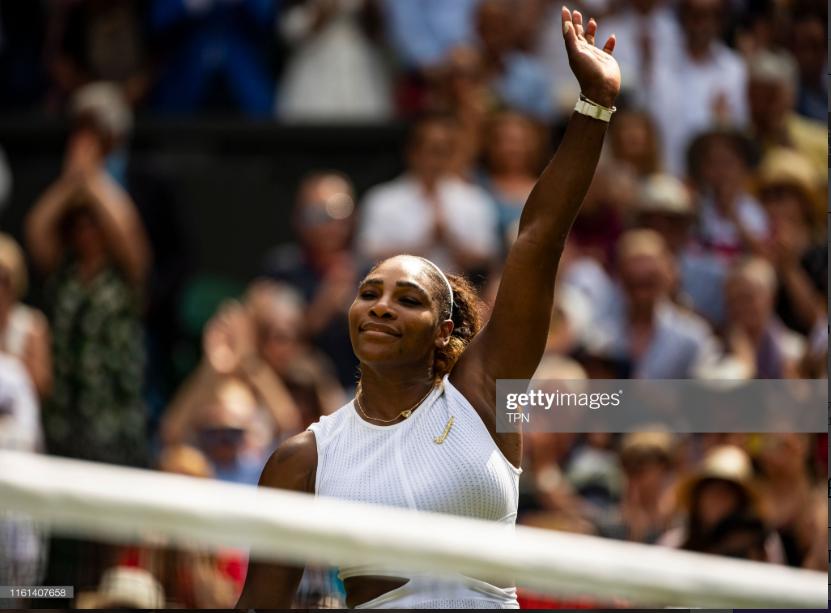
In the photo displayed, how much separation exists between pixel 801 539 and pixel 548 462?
1.26 meters

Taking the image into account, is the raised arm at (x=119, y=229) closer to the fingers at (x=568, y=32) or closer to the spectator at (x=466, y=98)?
the spectator at (x=466, y=98)

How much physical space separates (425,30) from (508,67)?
648 mm

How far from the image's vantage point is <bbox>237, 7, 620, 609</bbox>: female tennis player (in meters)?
3.15

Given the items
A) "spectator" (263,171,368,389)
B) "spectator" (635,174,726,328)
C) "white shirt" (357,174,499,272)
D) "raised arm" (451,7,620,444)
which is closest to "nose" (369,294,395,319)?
"raised arm" (451,7,620,444)

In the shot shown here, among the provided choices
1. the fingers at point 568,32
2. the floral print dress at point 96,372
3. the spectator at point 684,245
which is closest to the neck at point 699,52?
the spectator at point 684,245

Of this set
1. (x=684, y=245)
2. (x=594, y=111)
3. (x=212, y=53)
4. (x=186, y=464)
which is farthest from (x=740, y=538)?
(x=212, y=53)

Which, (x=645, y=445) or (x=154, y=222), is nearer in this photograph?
(x=645, y=445)

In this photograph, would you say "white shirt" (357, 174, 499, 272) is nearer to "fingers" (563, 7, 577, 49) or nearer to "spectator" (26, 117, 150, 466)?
"spectator" (26, 117, 150, 466)

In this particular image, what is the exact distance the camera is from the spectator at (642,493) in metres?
6.04

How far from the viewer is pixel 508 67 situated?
28.1ft

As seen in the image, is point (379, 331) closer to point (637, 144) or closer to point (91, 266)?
point (91, 266)

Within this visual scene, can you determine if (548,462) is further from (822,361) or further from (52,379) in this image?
(52,379)

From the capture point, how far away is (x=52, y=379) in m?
6.93

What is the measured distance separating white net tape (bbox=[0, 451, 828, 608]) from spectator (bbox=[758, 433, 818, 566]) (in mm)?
3464
